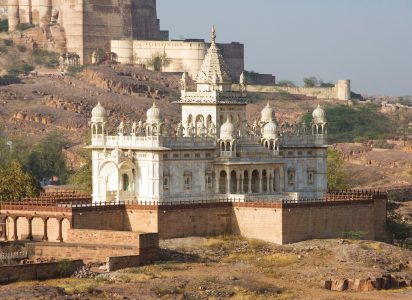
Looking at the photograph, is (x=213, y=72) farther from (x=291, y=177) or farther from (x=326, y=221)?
(x=326, y=221)

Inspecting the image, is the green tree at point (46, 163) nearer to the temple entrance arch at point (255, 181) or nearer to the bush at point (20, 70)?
the temple entrance arch at point (255, 181)

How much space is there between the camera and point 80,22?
550ft

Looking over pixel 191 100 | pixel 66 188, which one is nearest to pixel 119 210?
pixel 191 100

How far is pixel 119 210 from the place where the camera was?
3462 inches

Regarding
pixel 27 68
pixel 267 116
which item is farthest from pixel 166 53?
pixel 267 116

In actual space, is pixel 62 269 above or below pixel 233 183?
below

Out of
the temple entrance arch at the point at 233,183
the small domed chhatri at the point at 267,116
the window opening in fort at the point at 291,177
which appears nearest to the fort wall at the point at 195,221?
the temple entrance arch at the point at 233,183

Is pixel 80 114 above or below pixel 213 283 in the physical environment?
above

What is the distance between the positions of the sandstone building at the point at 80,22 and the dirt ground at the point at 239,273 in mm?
81581

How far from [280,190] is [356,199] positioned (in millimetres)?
3956

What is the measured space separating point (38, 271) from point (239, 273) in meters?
8.72

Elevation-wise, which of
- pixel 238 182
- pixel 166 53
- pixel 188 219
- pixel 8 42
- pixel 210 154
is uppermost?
pixel 8 42

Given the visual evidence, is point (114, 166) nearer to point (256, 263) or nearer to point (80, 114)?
point (256, 263)

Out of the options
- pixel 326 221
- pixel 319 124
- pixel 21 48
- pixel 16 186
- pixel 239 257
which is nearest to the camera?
pixel 239 257
